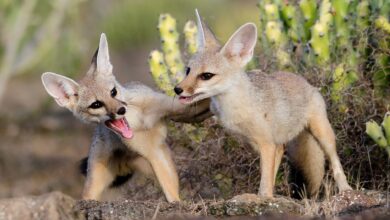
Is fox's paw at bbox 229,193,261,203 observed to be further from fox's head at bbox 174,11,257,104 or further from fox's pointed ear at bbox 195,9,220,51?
fox's pointed ear at bbox 195,9,220,51

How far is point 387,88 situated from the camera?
9.10m

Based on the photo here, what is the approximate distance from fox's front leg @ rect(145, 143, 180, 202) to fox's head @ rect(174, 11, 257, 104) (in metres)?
0.86

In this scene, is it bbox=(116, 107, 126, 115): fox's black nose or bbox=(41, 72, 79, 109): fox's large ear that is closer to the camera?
bbox=(116, 107, 126, 115): fox's black nose

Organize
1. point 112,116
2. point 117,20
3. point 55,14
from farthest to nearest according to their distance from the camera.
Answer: point 117,20
point 55,14
point 112,116

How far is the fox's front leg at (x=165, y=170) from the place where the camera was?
7.96 metres

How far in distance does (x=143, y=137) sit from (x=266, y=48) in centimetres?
214

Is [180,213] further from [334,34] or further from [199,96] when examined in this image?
[334,34]

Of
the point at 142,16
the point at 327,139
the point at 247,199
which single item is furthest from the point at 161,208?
the point at 142,16

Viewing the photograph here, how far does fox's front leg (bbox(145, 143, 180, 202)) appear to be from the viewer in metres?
7.96

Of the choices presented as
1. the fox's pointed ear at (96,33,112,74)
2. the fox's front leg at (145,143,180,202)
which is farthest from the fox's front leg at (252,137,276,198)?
the fox's pointed ear at (96,33,112,74)

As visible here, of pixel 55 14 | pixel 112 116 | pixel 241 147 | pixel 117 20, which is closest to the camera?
pixel 112 116

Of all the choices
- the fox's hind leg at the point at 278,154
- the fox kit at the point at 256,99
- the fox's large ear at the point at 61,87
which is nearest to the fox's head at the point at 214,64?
the fox kit at the point at 256,99

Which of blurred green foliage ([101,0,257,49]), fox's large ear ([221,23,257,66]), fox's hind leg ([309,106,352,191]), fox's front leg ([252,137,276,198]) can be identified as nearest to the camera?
fox's front leg ([252,137,276,198])

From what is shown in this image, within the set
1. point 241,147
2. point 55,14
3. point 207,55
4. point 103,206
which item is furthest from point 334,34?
point 55,14
